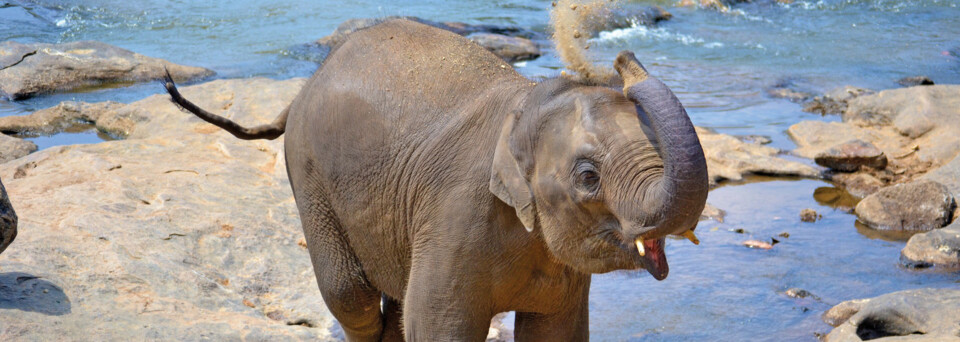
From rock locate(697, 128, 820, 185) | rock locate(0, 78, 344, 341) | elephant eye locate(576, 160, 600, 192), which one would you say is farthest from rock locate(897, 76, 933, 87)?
elephant eye locate(576, 160, 600, 192)

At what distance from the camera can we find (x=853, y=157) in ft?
31.4

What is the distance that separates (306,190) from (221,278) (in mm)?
2195

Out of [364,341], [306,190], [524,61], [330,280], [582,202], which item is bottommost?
[524,61]

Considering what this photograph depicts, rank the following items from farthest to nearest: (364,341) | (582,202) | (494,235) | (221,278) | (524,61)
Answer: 1. (524,61)
2. (221,278)
3. (364,341)
4. (494,235)
5. (582,202)

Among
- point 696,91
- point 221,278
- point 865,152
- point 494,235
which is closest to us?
point 494,235

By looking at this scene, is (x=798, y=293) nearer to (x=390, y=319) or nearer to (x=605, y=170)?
(x=390, y=319)

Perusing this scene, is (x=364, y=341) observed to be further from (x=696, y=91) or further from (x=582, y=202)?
(x=696, y=91)

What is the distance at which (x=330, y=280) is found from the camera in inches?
170

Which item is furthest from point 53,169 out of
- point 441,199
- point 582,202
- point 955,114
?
point 955,114

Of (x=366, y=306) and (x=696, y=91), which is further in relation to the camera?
(x=696, y=91)

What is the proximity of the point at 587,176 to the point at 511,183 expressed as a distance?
11.5 inches

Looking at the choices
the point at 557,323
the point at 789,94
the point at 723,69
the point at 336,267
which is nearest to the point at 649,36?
the point at 723,69

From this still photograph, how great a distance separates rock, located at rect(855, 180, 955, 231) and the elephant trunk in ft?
20.4

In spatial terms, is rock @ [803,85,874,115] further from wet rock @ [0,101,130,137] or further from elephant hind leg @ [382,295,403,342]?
elephant hind leg @ [382,295,403,342]
